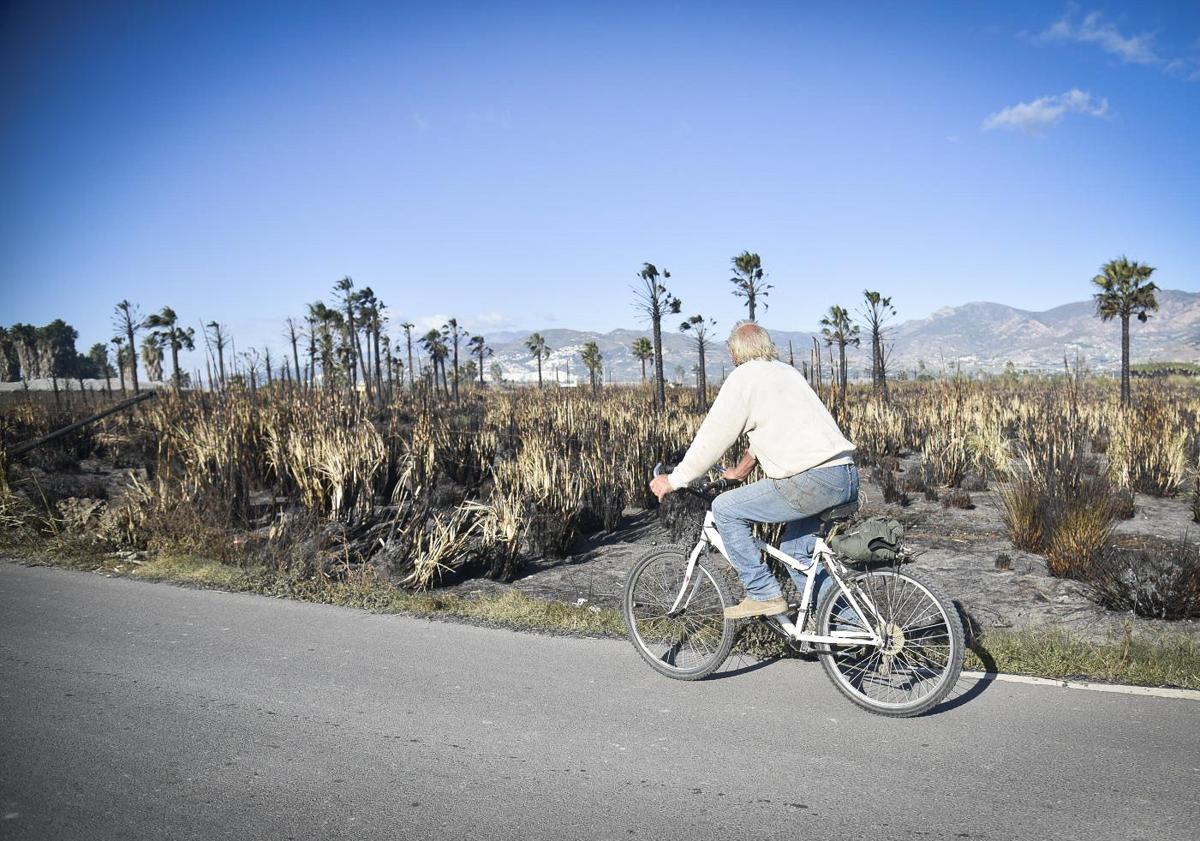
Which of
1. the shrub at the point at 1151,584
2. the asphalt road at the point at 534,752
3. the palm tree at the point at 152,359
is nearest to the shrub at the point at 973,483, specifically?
the shrub at the point at 1151,584

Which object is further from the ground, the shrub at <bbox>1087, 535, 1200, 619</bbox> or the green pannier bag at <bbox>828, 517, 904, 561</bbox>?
the green pannier bag at <bbox>828, 517, 904, 561</bbox>

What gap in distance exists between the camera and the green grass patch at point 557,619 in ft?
14.8

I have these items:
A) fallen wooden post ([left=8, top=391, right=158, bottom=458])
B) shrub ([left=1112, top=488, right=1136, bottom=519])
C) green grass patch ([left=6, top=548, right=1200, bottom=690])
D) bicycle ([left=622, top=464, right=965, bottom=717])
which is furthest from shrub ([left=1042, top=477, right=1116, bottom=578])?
fallen wooden post ([left=8, top=391, right=158, bottom=458])

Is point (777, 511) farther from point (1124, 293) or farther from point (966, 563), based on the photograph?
point (1124, 293)

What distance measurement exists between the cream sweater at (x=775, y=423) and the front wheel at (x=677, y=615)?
0.84 metres

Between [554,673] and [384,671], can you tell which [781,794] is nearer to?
[554,673]

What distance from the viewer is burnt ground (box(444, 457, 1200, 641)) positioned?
6039 mm

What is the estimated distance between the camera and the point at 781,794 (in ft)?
10.4

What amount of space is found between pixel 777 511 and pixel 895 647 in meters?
0.92

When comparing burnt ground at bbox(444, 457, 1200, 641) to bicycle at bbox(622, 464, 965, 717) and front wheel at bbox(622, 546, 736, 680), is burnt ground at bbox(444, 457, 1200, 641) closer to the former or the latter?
bicycle at bbox(622, 464, 965, 717)

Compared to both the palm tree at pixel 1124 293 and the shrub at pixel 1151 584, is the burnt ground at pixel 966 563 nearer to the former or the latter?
the shrub at pixel 1151 584

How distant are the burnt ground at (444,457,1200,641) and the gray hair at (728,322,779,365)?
2.62 m

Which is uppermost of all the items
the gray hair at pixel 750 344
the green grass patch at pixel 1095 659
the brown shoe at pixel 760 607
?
the gray hair at pixel 750 344

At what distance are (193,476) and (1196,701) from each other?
10.0 m
